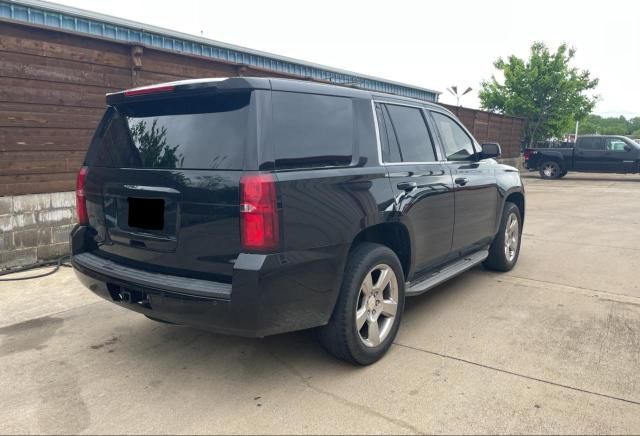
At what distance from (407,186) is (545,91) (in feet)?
76.5

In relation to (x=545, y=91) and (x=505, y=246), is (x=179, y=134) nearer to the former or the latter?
(x=505, y=246)

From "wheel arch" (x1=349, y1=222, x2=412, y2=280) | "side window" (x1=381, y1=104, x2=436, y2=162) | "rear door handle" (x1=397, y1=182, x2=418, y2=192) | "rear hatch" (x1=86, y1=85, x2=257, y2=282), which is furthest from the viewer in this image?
"side window" (x1=381, y1=104, x2=436, y2=162)

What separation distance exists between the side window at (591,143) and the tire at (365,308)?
18.0 m

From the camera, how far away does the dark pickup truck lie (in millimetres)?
18031

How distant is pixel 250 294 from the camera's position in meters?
2.51

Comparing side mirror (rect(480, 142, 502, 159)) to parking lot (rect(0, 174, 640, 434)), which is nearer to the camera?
parking lot (rect(0, 174, 640, 434))

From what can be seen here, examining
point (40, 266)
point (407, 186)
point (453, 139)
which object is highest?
point (453, 139)

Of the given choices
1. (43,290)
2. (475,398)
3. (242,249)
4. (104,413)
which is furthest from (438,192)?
(43,290)

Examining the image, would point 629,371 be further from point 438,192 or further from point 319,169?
point 319,169

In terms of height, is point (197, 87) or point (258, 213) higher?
point (197, 87)

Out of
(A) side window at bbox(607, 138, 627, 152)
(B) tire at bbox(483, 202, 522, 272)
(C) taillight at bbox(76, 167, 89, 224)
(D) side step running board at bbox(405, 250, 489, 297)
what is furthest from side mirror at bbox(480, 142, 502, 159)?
(A) side window at bbox(607, 138, 627, 152)

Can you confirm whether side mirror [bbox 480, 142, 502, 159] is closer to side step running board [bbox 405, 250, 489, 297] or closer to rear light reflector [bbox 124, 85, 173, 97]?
side step running board [bbox 405, 250, 489, 297]

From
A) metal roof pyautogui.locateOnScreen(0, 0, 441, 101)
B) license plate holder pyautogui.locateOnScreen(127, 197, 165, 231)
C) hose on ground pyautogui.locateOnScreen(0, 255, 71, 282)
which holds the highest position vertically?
metal roof pyautogui.locateOnScreen(0, 0, 441, 101)

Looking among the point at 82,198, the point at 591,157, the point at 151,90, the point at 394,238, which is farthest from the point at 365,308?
the point at 591,157
